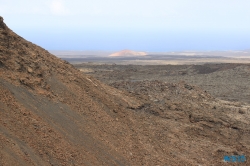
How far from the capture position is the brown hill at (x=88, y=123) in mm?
6090

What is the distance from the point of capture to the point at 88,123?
7.61m

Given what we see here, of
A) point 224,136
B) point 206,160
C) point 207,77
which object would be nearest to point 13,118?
point 206,160

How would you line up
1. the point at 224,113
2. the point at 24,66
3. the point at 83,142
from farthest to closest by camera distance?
the point at 224,113
the point at 24,66
the point at 83,142

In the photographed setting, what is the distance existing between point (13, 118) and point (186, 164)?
4285 millimetres

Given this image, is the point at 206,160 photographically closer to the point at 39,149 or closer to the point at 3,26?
the point at 39,149

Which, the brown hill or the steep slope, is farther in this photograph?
the brown hill

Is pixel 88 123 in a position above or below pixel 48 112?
A: below

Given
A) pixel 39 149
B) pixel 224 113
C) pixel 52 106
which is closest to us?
pixel 39 149

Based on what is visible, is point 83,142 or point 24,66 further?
point 24,66

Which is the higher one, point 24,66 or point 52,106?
point 24,66

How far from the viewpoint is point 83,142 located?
6.86 meters

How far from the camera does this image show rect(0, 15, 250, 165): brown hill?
6090mm

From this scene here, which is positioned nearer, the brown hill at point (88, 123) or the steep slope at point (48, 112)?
the steep slope at point (48, 112)

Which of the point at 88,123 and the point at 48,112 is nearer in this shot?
the point at 48,112
